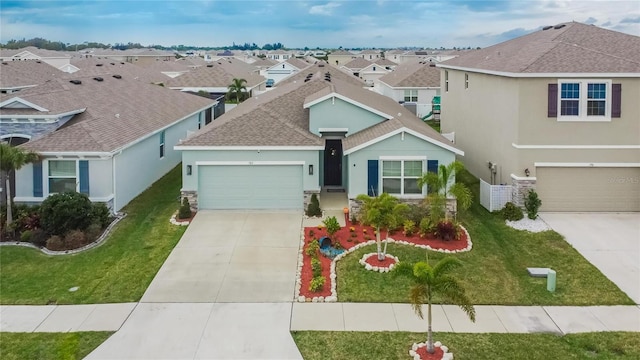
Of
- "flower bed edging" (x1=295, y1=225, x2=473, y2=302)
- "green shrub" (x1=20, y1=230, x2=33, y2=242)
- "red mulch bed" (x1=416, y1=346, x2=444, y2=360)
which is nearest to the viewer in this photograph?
"red mulch bed" (x1=416, y1=346, x2=444, y2=360)

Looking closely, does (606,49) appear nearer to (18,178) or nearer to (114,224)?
(114,224)

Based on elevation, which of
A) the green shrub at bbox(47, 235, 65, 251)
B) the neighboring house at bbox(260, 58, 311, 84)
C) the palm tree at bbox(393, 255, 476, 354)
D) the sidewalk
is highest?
the neighboring house at bbox(260, 58, 311, 84)

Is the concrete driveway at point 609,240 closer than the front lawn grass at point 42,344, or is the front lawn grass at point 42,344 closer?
the front lawn grass at point 42,344

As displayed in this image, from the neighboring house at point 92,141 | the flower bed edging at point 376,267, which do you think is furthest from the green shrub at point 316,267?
the neighboring house at point 92,141

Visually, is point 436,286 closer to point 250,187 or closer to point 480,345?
point 480,345

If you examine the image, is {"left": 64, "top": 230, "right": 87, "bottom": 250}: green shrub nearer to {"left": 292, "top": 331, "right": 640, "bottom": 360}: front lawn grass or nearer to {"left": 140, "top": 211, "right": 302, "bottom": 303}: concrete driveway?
{"left": 140, "top": 211, "right": 302, "bottom": 303}: concrete driveway

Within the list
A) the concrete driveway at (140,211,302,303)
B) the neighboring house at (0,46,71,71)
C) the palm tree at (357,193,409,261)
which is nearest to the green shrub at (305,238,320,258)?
the concrete driveway at (140,211,302,303)

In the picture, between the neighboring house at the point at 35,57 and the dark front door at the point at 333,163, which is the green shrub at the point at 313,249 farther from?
the neighboring house at the point at 35,57

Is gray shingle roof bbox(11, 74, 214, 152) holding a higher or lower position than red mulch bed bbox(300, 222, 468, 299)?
higher
